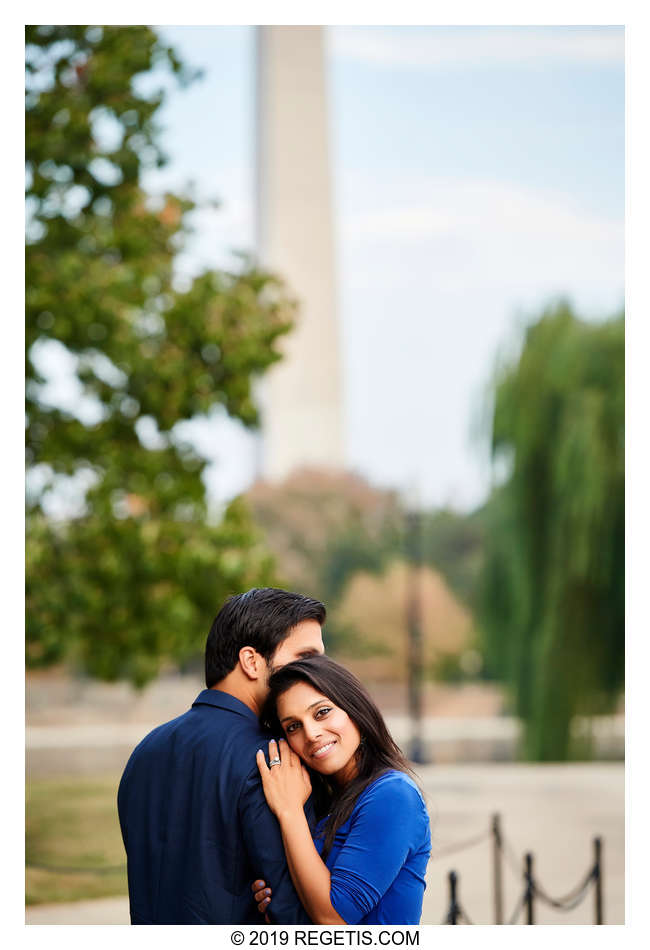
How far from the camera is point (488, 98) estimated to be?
34750 millimetres

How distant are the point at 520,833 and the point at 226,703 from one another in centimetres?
1175

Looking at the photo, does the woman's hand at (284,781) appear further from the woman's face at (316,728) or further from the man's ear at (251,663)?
the man's ear at (251,663)

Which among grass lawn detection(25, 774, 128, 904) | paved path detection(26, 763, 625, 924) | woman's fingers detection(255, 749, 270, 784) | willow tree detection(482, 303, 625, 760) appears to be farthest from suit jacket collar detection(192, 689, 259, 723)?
willow tree detection(482, 303, 625, 760)

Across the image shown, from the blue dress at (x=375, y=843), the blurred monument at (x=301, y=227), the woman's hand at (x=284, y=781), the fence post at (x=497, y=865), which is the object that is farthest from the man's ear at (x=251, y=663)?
the blurred monument at (x=301, y=227)

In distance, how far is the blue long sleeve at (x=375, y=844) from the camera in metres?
2.33

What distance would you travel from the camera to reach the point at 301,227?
3641 cm

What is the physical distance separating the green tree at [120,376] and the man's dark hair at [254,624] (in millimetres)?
5272

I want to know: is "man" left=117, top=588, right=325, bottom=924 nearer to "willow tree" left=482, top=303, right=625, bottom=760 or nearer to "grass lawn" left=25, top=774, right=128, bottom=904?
"grass lawn" left=25, top=774, right=128, bottom=904

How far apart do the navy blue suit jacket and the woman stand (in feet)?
0.11

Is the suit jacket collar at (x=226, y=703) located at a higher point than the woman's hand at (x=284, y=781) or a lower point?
higher

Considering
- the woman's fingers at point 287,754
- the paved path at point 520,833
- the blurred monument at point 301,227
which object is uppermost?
the blurred monument at point 301,227
